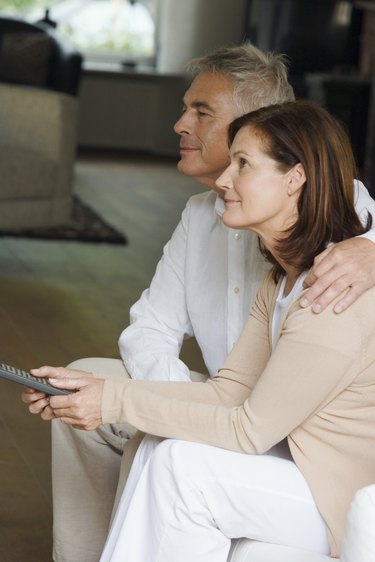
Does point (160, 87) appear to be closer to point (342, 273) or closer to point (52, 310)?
point (52, 310)

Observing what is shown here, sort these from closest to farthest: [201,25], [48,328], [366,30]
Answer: [48,328] < [366,30] < [201,25]

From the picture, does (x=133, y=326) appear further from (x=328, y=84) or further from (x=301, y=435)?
(x=328, y=84)

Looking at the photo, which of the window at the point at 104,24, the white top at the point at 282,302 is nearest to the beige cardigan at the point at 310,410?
the white top at the point at 282,302

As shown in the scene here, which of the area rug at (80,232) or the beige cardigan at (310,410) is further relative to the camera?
the area rug at (80,232)

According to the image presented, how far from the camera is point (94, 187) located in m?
8.04

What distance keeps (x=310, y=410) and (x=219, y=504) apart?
0.67 feet

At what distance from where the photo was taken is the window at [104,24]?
9.84 metres

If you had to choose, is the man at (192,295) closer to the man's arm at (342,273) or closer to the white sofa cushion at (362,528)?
the man's arm at (342,273)

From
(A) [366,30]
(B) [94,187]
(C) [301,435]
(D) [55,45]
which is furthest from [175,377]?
(A) [366,30]

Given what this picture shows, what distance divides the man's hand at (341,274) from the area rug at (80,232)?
393 centimetres

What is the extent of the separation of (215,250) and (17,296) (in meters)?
2.59

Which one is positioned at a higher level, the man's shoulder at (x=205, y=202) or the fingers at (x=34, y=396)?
the man's shoulder at (x=205, y=202)

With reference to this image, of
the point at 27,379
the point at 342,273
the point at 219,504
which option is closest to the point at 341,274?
the point at 342,273

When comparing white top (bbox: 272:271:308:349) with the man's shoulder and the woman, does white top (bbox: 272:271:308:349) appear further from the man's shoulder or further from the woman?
the man's shoulder
